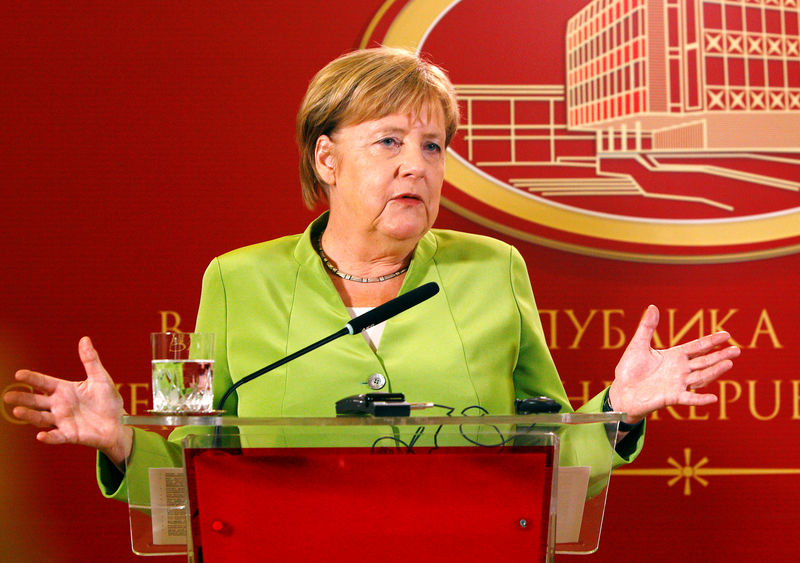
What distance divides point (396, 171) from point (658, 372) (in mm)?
679

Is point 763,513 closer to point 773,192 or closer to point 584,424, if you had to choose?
point 773,192

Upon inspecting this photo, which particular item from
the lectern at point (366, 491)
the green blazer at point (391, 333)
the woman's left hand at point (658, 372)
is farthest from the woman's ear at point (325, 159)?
the lectern at point (366, 491)

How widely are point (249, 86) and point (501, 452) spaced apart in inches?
65.5

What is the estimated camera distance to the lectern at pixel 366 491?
1.21 meters

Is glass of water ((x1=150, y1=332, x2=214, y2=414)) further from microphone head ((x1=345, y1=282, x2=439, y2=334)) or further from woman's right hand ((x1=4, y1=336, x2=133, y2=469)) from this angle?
microphone head ((x1=345, y1=282, x2=439, y2=334))

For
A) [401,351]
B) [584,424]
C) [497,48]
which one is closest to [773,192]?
[497,48]

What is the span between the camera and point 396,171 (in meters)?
1.94

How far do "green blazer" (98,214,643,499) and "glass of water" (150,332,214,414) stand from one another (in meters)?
0.50

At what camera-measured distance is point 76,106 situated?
2.59 m

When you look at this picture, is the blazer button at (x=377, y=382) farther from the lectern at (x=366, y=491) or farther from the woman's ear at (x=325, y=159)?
the lectern at (x=366, y=491)

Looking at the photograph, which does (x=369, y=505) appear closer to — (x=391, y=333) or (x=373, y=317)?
(x=373, y=317)

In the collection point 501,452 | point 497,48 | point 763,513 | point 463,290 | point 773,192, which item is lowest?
point 763,513

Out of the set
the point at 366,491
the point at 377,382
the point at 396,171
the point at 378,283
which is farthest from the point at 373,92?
the point at 366,491

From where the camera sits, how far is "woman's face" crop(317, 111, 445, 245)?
1936 millimetres
